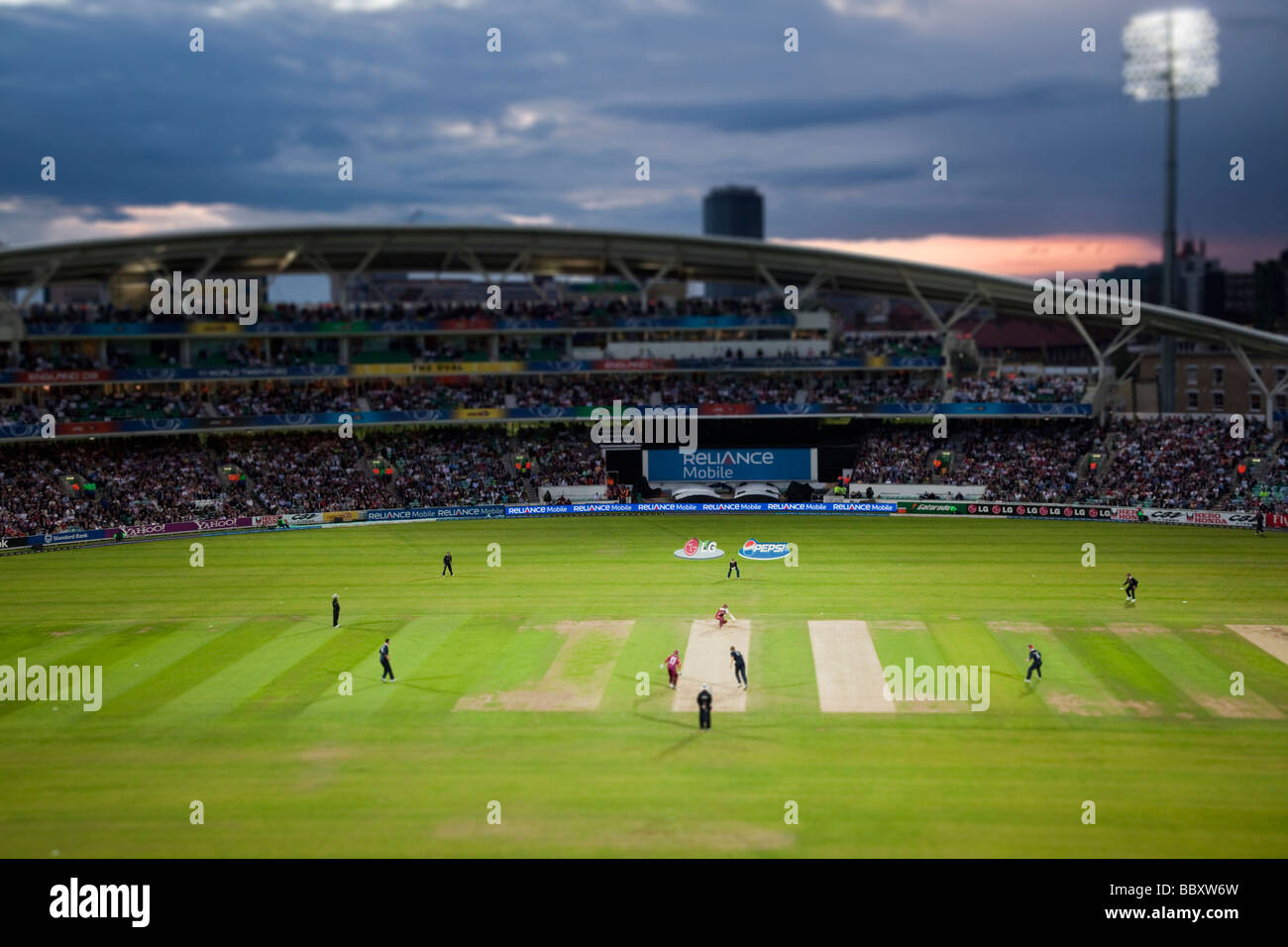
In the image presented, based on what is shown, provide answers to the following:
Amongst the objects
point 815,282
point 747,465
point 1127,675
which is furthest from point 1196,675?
point 815,282

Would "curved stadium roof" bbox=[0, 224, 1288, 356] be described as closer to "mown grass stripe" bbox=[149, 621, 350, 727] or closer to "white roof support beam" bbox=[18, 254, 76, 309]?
"white roof support beam" bbox=[18, 254, 76, 309]

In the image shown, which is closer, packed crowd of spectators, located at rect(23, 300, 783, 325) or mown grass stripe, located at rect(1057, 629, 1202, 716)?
mown grass stripe, located at rect(1057, 629, 1202, 716)

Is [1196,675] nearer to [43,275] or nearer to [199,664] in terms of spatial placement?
[199,664]

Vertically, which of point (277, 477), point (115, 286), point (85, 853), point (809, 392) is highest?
point (115, 286)

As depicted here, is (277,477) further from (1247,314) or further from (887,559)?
(1247,314)

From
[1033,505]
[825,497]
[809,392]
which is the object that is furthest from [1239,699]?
[809,392]

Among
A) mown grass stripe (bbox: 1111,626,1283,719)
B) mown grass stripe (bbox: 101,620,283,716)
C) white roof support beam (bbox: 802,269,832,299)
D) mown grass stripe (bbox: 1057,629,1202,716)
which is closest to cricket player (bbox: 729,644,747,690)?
mown grass stripe (bbox: 1057,629,1202,716)
